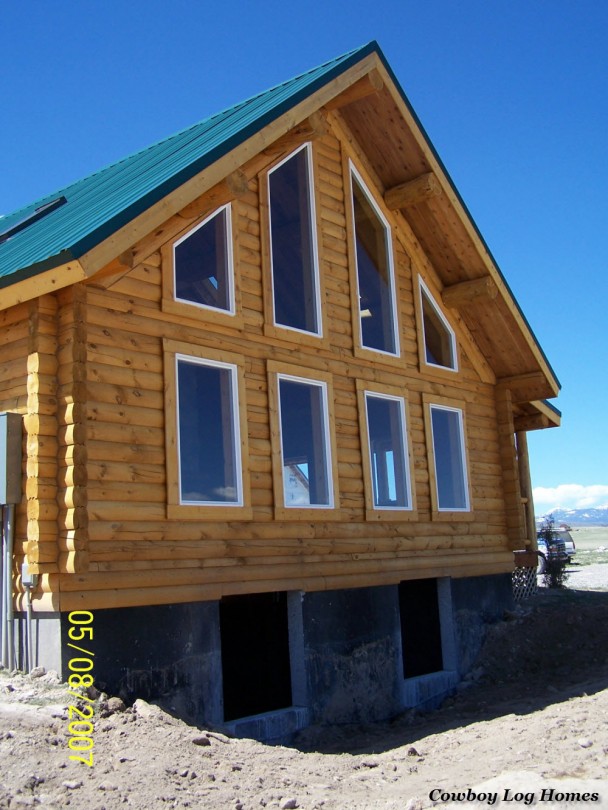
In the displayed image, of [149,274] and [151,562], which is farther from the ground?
[149,274]

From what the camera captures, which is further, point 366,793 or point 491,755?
point 491,755

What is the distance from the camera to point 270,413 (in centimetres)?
1090

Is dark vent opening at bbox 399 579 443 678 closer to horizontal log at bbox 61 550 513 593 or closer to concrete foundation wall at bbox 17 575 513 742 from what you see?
concrete foundation wall at bbox 17 575 513 742

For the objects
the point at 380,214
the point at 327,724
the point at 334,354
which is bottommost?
the point at 327,724

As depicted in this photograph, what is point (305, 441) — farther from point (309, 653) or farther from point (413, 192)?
point (413, 192)

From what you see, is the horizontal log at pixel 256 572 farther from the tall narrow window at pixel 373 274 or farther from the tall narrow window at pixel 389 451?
the tall narrow window at pixel 373 274

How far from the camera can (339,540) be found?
38.5 feet

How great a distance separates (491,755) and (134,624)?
3698mm

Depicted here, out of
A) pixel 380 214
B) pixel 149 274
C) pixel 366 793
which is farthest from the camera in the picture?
pixel 380 214

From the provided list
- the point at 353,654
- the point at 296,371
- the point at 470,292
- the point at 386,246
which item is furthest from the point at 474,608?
the point at 386,246

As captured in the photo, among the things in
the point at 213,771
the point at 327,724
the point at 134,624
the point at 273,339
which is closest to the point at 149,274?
the point at 273,339

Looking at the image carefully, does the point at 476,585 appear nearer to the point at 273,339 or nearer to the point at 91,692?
the point at 273,339

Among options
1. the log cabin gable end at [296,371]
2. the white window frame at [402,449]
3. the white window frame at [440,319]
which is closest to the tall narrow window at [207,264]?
the log cabin gable end at [296,371]

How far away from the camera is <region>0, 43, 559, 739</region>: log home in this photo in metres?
8.78
